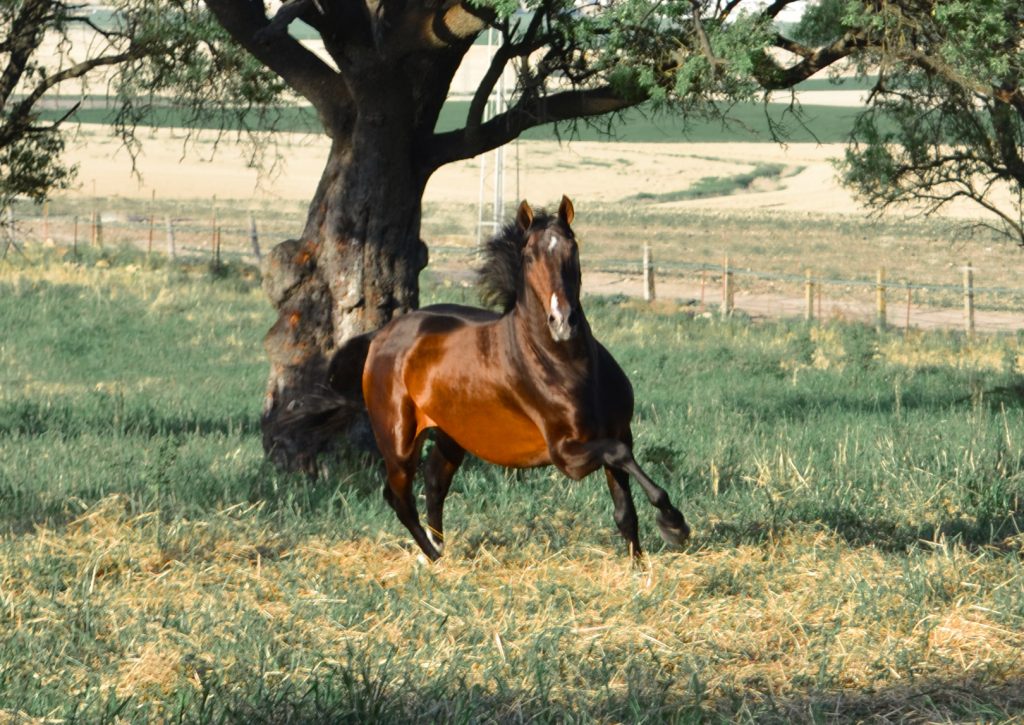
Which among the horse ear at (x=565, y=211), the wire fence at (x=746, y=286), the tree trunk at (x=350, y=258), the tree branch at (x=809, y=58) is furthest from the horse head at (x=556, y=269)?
the wire fence at (x=746, y=286)

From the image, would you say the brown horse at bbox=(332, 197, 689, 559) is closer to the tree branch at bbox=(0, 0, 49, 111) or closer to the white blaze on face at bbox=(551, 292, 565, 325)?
the white blaze on face at bbox=(551, 292, 565, 325)

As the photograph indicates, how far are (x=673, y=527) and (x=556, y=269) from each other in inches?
56.9

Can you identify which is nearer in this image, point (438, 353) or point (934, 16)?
point (438, 353)

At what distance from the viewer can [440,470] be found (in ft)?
30.6

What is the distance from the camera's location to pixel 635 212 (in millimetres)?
72000

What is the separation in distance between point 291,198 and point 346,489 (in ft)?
225

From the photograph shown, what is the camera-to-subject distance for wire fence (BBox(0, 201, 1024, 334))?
31.1 m

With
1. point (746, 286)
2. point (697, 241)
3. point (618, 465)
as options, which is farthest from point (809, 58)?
point (697, 241)

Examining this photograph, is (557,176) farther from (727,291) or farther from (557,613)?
(557,613)

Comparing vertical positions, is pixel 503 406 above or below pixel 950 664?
above

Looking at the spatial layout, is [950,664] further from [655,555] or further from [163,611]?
[163,611]

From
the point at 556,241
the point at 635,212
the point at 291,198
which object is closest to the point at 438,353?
the point at 556,241

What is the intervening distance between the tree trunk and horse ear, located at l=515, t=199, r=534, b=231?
3898 mm

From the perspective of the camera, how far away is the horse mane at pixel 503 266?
8656mm
